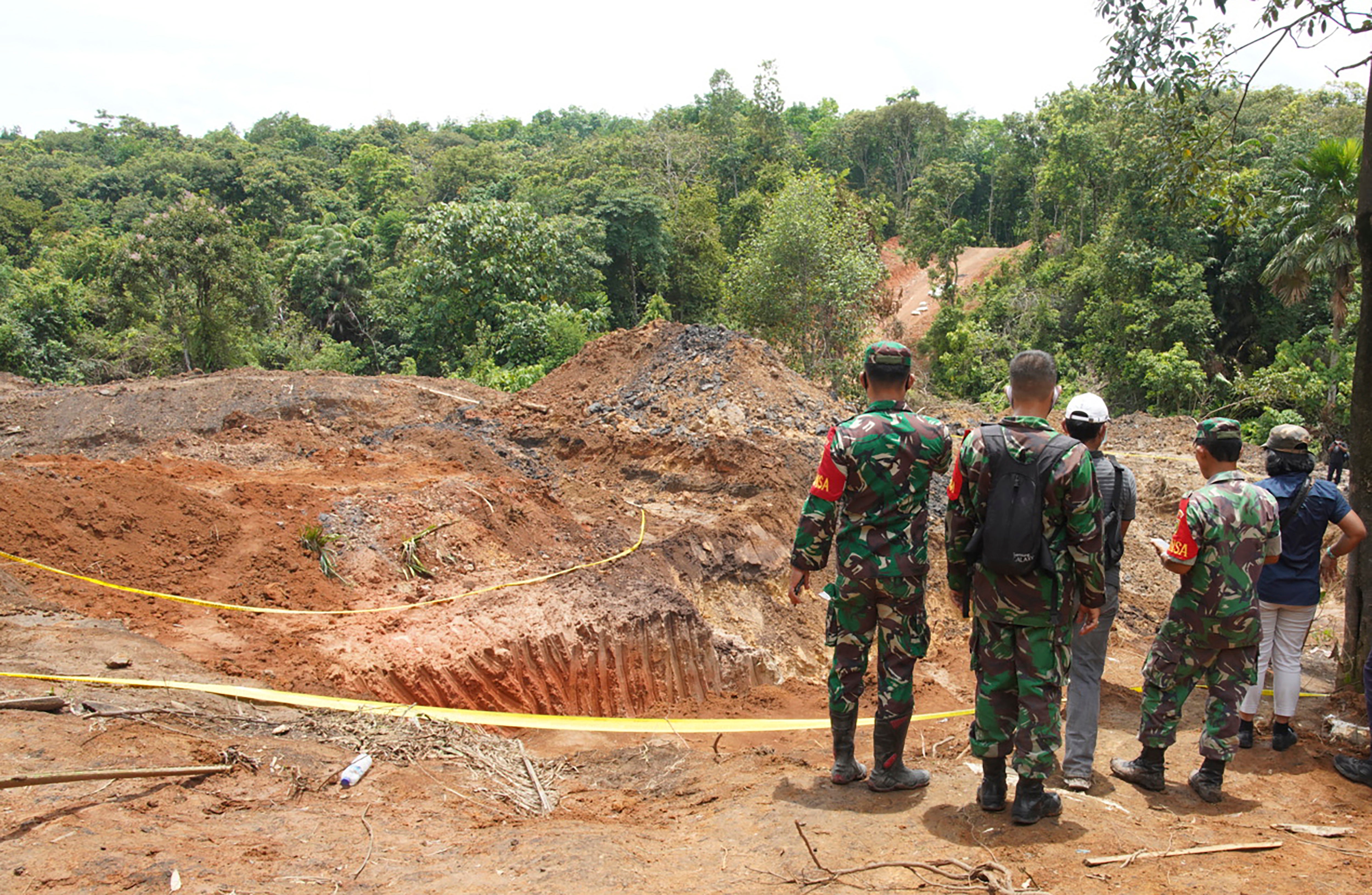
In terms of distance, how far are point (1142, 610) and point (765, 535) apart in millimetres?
4434

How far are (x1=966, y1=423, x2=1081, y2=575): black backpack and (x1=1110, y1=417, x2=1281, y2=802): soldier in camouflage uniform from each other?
88cm

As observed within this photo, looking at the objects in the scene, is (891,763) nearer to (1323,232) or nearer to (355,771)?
(355,771)

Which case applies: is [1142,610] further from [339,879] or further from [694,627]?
[339,879]

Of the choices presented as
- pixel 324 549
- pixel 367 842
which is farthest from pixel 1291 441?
pixel 324 549

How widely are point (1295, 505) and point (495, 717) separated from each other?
14.9 feet

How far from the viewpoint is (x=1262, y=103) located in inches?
1166

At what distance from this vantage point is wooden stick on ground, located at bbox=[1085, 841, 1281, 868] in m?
3.04

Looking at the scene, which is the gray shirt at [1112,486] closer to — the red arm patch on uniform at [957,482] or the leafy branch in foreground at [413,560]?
the red arm patch on uniform at [957,482]

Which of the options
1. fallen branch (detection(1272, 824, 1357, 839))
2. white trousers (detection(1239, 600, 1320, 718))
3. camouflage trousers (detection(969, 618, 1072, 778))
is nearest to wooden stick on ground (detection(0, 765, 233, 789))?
camouflage trousers (detection(969, 618, 1072, 778))

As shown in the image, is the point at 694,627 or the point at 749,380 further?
the point at 749,380

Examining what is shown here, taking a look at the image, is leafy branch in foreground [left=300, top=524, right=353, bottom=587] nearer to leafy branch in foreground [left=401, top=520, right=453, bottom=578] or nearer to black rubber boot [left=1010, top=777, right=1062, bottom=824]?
leafy branch in foreground [left=401, top=520, right=453, bottom=578]

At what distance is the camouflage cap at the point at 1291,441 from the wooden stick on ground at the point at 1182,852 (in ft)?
6.66

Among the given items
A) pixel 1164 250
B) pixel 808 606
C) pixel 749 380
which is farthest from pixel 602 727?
pixel 1164 250

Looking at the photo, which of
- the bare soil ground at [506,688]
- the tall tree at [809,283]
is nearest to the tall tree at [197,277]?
the bare soil ground at [506,688]
